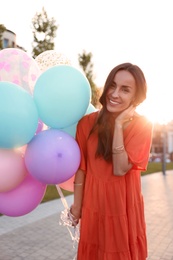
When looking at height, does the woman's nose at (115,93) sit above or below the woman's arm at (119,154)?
above

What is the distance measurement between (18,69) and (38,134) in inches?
23.5

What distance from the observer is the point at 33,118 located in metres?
2.23

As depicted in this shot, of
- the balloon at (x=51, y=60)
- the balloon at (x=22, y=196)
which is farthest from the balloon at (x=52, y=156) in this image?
the balloon at (x=51, y=60)

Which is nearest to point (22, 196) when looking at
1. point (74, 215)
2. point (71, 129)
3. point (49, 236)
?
point (74, 215)

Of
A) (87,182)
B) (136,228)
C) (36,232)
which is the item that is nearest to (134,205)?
(136,228)

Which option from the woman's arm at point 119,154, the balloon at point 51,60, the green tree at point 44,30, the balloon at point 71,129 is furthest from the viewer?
the green tree at point 44,30

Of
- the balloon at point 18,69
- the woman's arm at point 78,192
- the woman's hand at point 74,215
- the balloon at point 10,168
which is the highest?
the balloon at point 18,69

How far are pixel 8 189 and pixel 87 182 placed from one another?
0.55 meters

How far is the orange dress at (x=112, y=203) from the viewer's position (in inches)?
85.9

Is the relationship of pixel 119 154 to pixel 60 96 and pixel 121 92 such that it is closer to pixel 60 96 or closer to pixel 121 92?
pixel 121 92

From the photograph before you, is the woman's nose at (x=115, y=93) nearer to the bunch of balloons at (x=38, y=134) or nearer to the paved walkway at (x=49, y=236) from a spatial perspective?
the bunch of balloons at (x=38, y=134)

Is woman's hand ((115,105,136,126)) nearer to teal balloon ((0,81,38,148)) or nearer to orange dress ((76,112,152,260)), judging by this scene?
orange dress ((76,112,152,260))

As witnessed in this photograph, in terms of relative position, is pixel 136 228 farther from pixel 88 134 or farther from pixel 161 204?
pixel 161 204

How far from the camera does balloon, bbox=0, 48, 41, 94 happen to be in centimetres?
263
